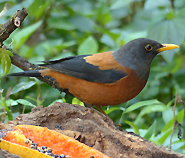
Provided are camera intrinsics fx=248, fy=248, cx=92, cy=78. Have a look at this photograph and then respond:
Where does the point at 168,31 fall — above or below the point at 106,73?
above

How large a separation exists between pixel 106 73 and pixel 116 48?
6.50ft

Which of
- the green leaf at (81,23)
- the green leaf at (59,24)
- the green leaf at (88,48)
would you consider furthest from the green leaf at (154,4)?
the green leaf at (59,24)

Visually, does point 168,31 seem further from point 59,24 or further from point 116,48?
point 59,24

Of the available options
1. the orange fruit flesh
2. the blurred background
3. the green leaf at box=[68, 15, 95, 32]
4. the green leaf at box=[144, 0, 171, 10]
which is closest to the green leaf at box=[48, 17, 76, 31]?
the blurred background

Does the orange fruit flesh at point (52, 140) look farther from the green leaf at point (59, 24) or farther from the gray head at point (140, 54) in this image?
the green leaf at point (59, 24)

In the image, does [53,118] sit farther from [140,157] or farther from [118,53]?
[118,53]

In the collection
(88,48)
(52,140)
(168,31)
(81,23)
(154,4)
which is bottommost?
(52,140)

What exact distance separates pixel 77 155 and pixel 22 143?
430 mm

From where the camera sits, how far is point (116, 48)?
4.49m

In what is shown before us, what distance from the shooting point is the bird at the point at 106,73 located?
2531 mm

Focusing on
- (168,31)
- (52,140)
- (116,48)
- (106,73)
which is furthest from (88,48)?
(52,140)

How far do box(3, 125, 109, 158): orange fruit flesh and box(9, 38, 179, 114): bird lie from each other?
0.67 meters

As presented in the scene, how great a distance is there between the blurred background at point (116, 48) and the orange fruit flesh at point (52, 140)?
2.32ft

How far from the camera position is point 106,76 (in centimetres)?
257
